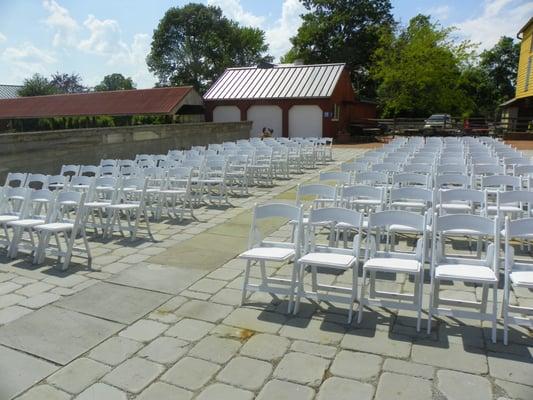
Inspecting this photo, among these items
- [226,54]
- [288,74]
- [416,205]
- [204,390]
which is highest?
[226,54]

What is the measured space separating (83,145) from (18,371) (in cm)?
983

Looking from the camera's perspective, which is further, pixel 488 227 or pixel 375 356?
pixel 488 227

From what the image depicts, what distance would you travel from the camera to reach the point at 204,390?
3.17 m

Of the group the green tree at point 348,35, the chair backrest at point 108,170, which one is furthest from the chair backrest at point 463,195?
the green tree at point 348,35

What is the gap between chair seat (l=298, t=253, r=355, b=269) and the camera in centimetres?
413

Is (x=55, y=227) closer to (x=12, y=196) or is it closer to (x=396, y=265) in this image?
(x=12, y=196)

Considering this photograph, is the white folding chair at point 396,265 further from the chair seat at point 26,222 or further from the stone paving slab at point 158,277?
the chair seat at point 26,222

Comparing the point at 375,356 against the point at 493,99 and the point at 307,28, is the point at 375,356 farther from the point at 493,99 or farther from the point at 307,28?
the point at 493,99

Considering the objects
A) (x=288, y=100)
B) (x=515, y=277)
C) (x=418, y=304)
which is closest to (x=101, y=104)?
(x=288, y=100)

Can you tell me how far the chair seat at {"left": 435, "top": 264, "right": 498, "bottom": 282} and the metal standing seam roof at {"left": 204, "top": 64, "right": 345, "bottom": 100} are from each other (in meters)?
25.4

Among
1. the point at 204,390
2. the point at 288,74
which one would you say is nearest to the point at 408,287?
the point at 204,390

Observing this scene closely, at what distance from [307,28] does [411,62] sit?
51.1 ft

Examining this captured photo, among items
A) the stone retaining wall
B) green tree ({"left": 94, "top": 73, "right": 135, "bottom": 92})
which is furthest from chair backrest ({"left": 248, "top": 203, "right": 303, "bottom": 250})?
green tree ({"left": 94, "top": 73, "right": 135, "bottom": 92})

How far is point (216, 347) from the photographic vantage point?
375 centimetres
